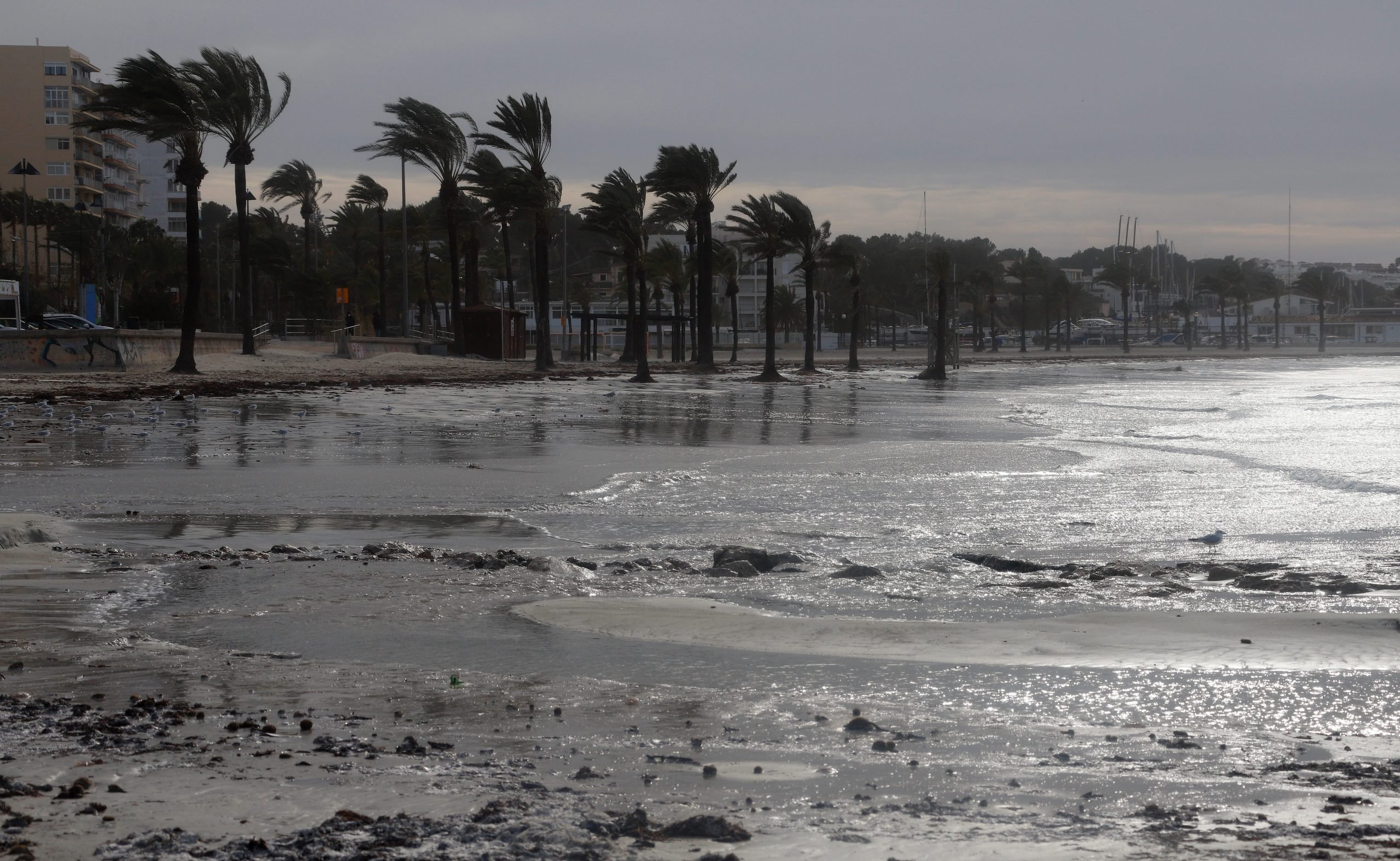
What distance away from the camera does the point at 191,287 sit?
3669 cm

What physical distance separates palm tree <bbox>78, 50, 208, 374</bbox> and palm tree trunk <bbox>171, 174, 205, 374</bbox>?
0.6 inches

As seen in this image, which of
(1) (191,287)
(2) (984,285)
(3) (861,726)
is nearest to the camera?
(3) (861,726)

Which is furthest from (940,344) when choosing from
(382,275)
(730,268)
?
(382,275)

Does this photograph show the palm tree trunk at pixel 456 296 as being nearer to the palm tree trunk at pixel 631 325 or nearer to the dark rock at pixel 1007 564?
the palm tree trunk at pixel 631 325

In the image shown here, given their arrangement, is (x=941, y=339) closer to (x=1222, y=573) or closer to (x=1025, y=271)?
(x=1222, y=573)

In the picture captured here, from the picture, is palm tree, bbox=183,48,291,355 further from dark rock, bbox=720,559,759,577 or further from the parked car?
dark rock, bbox=720,559,759,577

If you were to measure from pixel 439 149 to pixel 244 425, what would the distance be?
131 ft

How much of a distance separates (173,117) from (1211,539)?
33.3m

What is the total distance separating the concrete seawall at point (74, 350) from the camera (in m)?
33.6

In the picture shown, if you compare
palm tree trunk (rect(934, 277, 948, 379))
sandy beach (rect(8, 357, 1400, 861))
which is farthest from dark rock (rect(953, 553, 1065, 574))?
palm tree trunk (rect(934, 277, 948, 379))

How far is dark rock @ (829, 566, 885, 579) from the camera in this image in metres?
7.97

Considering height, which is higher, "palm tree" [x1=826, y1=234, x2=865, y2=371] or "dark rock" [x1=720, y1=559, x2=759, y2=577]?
"palm tree" [x1=826, y1=234, x2=865, y2=371]

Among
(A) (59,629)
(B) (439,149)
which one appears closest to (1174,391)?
A: (B) (439,149)

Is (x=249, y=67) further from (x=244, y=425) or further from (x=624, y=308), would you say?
(x=624, y=308)
